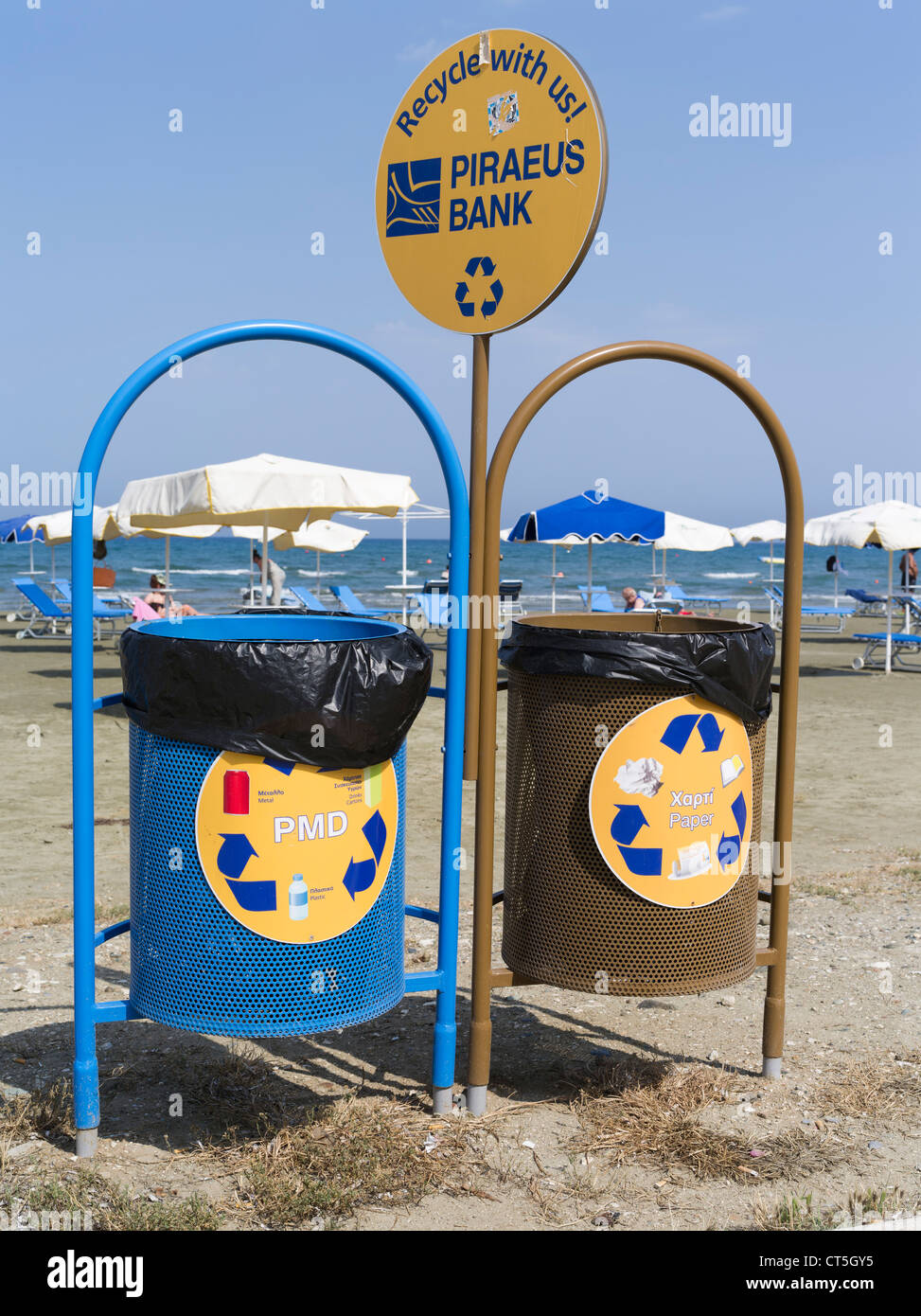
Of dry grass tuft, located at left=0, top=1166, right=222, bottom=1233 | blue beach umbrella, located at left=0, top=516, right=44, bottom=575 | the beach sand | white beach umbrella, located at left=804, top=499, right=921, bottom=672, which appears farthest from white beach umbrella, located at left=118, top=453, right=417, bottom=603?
blue beach umbrella, located at left=0, top=516, right=44, bottom=575

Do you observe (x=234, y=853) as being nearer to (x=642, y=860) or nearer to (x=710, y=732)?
(x=642, y=860)

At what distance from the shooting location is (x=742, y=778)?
3.37m

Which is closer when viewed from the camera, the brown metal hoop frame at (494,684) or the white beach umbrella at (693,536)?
the brown metal hoop frame at (494,684)

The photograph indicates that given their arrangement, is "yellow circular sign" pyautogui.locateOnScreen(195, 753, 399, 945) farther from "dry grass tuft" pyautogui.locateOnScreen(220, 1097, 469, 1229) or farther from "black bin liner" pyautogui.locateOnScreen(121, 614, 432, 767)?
"dry grass tuft" pyautogui.locateOnScreen(220, 1097, 469, 1229)

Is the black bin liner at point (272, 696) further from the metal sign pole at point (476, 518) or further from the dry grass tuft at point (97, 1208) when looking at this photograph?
the dry grass tuft at point (97, 1208)

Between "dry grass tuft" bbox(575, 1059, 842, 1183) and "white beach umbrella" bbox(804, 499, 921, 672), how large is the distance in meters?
12.2

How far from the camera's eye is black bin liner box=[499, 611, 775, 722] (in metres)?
3.21

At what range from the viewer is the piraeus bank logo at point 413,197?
11.4ft

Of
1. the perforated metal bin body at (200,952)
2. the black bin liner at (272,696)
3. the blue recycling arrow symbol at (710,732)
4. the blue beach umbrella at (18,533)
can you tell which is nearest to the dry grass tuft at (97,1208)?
the perforated metal bin body at (200,952)

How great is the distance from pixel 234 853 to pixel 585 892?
3.24ft

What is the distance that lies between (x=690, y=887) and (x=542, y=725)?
596 millimetres

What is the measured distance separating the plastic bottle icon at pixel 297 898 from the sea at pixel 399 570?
27.0 meters

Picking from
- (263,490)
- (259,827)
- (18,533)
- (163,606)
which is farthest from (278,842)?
(18,533)
